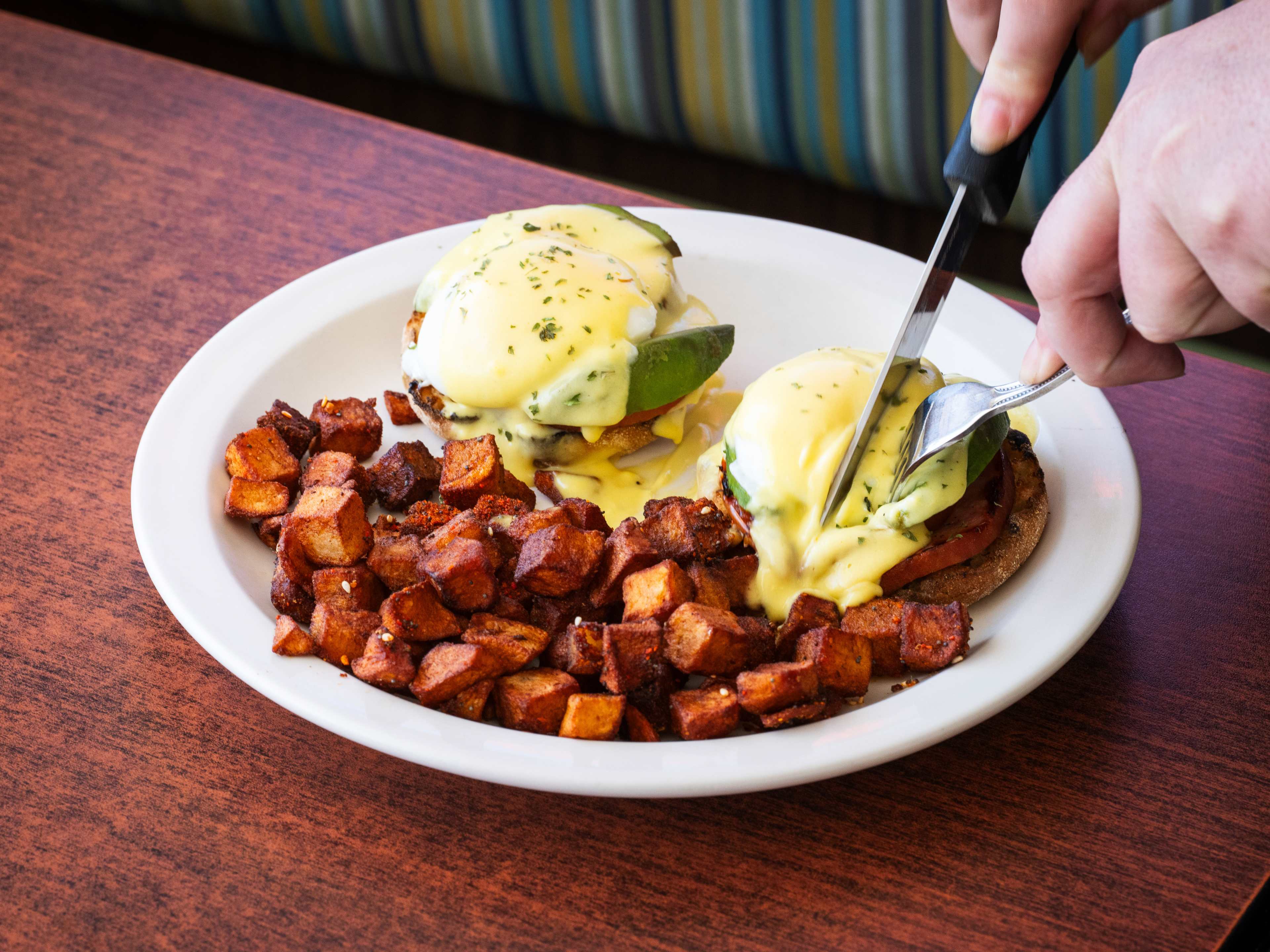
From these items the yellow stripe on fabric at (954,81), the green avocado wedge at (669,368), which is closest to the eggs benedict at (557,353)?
the green avocado wedge at (669,368)

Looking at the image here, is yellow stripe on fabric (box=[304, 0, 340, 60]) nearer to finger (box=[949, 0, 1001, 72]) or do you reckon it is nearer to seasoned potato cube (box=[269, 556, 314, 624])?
finger (box=[949, 0, 1001, 72])

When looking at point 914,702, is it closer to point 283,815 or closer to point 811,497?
point 811,497

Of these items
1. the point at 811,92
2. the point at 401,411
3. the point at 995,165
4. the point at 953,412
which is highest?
the point at 995,165

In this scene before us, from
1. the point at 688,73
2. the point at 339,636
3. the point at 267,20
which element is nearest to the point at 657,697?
the point at 339,636

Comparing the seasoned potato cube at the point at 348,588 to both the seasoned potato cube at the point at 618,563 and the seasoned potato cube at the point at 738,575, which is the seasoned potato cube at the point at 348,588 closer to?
the seasoned potato cube at the point at 618,563

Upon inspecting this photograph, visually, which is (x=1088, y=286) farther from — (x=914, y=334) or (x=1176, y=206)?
(x=914, y=334)

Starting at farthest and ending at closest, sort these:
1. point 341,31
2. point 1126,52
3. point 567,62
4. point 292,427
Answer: point 341,31
point 567,62
point 1126,52
point 292,427
